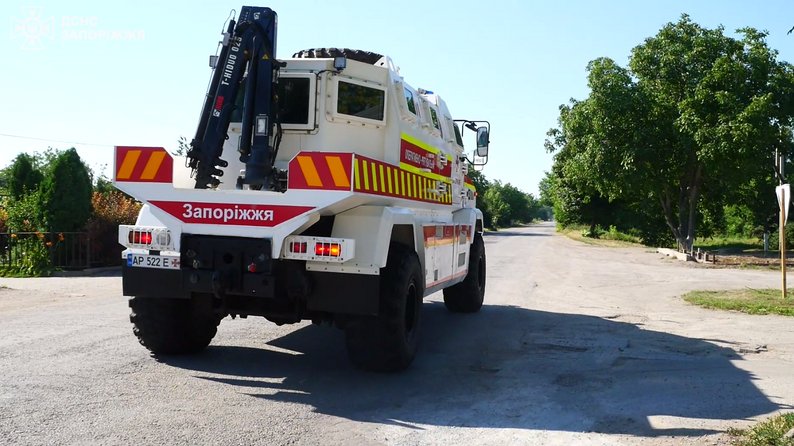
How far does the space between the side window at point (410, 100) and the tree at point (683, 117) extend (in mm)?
17951

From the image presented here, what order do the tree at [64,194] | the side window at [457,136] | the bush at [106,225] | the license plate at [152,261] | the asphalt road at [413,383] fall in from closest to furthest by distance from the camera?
the asphalt road at [413,383], the license plate at [152,261], the side window at [457,136], the tree at [64,194], the bush at [106,225]

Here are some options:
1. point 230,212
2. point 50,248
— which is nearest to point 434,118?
point 230,212

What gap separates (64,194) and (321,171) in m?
13.7

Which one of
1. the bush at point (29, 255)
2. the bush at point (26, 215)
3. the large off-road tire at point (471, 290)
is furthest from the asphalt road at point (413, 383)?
the bush at point (26, 215)

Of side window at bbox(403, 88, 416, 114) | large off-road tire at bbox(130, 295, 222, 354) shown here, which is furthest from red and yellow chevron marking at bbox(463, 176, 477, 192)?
large off-road tire at bbox(130, 295, 222, 354)

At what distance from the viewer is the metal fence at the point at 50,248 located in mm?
16188

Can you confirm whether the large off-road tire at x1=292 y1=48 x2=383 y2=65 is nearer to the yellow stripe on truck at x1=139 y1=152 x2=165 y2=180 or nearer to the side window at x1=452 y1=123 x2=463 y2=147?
the yellow stripe on truck at x1=139 y1=152 x2=165 y2=180

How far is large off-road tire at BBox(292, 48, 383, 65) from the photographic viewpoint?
6.97m

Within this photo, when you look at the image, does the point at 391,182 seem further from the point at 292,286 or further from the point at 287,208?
the point at 292,286

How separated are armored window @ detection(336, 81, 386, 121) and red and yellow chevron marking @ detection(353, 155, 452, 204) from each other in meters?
0.66

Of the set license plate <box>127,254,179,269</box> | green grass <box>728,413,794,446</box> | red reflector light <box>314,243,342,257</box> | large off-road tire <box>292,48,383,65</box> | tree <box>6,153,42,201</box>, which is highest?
large off-road tire <box>292,48,383,65</box>

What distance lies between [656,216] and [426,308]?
32.0 metres

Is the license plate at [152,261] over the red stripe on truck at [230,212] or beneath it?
beneath

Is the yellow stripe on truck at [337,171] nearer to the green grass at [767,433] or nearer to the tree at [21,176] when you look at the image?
the green grass at [767,433]
